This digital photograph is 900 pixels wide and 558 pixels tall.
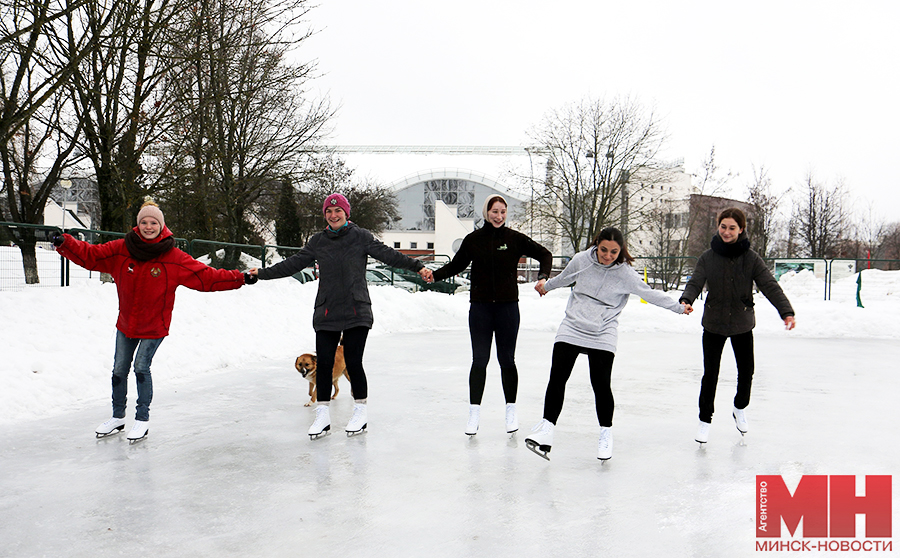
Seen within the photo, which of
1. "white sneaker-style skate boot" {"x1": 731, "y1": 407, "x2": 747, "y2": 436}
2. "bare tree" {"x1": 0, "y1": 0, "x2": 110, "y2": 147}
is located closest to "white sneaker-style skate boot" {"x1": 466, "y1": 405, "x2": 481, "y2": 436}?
"white sneaker-style skate boot" {"x1": 731, "y1": 407, "x2": 747, "y2": 436}

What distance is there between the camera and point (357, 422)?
478 cm

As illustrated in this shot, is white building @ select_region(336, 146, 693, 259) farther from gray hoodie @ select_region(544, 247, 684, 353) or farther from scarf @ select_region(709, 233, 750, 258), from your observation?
gray hoodie @ select_region(544, 247, 684, 353)

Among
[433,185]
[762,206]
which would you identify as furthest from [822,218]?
[433,185]

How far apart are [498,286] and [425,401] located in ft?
6.22

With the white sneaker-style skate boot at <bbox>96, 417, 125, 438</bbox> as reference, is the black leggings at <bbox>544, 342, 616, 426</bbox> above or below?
above

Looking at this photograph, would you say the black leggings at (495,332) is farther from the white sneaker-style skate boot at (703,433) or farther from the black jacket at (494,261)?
the white sneaker-style skate boot at (703,433)

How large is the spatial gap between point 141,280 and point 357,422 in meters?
1.75

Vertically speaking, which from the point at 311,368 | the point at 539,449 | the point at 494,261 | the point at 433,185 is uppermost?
the point at 433,185

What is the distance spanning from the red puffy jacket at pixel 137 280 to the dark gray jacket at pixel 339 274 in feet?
2.41

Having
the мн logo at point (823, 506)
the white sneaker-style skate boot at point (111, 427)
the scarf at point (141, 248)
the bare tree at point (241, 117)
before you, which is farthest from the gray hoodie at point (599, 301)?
the bare tree at point (241, 117)

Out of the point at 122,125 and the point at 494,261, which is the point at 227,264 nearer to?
the point at 122,125

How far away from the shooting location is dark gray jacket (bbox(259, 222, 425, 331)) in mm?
4590

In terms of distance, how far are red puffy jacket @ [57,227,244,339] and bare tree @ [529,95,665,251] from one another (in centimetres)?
2567

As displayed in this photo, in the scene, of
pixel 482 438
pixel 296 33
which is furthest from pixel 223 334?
pixel 296 33
